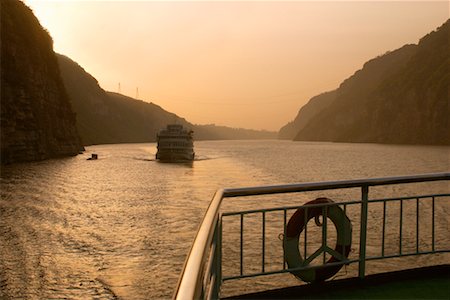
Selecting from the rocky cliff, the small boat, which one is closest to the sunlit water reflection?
the rocky cliff

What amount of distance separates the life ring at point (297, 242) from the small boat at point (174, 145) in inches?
2535

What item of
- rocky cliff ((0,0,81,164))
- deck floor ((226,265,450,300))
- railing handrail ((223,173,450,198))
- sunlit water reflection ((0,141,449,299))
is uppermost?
rocky cliff ((0,0,81,164))

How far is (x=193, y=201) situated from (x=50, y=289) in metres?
17.2

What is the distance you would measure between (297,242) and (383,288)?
100 centimetres

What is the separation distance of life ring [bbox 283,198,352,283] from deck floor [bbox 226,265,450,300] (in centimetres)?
27

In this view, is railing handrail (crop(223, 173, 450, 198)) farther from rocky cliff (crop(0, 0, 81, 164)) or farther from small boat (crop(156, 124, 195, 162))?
small boat (crop(156, 124, 195, 162))

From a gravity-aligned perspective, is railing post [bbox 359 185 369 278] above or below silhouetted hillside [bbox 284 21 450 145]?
below

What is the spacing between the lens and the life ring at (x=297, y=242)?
15.0 feet

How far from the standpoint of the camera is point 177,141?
228 ft

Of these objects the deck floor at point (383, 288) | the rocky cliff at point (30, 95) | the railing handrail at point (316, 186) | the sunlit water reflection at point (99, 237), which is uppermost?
the rocky cliff at point (30, 95)

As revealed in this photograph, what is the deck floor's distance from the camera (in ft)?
13.7

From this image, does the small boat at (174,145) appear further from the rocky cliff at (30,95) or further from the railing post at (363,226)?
the railing post at (363,226)

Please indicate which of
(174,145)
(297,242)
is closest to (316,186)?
(297,242)

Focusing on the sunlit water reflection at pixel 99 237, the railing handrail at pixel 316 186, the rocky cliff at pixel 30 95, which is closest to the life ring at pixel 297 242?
the railing handrail at pixel 316 186
